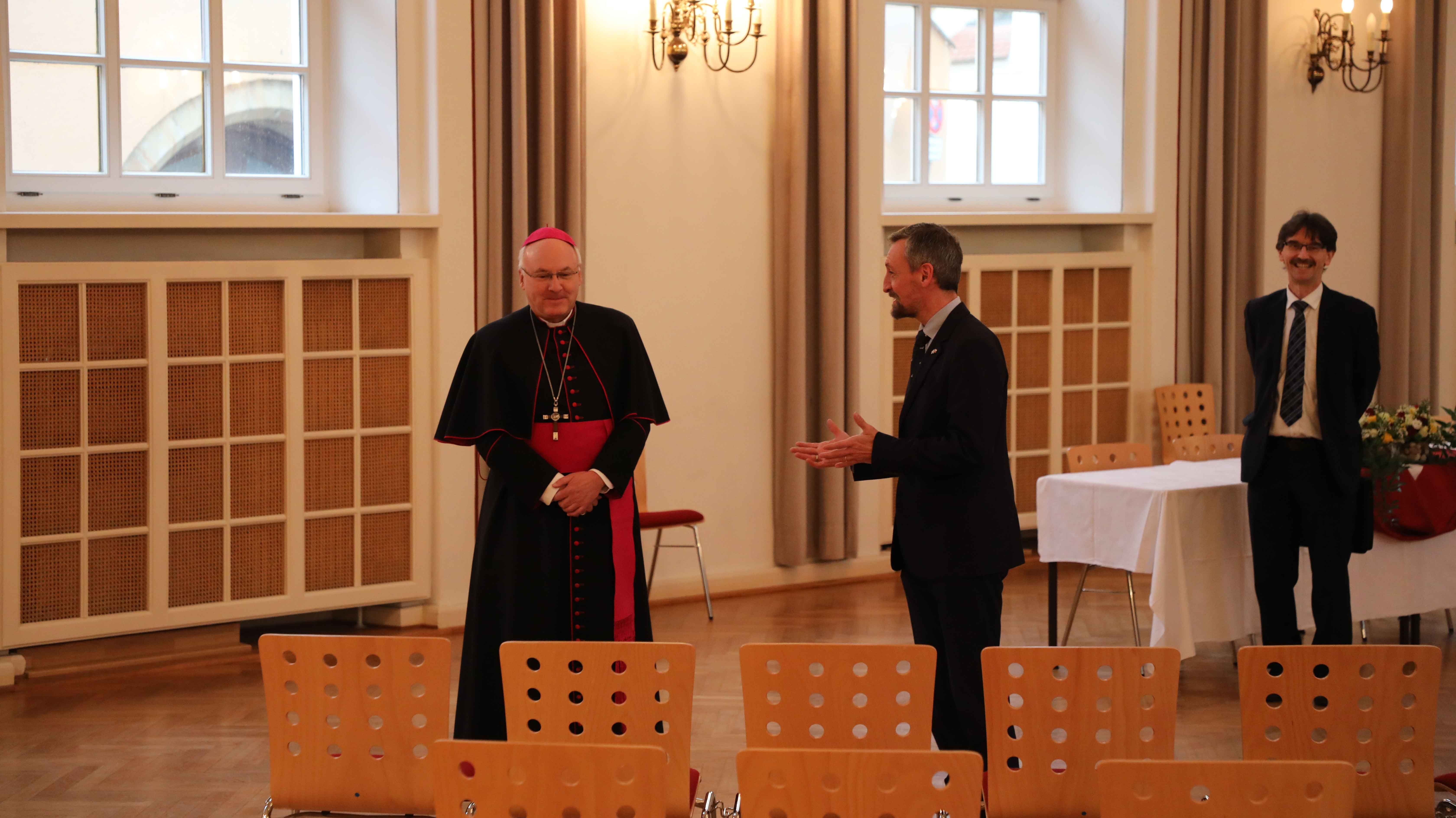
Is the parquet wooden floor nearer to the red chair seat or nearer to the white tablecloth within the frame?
the white tablecloth

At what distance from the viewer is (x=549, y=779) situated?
7.38ft

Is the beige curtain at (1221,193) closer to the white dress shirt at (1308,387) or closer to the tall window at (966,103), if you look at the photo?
the tall window at (966,103)

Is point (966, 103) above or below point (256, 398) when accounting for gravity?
above

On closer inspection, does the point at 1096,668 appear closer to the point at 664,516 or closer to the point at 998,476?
the point at 998,476

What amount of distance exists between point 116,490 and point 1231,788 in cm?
468

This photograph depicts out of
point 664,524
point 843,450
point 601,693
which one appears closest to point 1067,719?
point 601,693

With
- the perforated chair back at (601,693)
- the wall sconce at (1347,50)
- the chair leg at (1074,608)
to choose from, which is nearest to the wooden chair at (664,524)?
the chair leg at (1074,608)

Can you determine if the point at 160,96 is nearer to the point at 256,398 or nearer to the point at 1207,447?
the point at 256,398

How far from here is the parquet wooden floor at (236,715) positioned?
4266 mm

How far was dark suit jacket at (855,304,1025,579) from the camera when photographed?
3537mm

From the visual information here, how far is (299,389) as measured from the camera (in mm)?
5930

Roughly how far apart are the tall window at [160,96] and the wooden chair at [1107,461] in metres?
3.49

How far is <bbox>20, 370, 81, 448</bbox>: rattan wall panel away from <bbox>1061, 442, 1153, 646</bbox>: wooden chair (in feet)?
12.7

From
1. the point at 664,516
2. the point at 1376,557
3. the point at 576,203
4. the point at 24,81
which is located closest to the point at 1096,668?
the point at 1376,557
